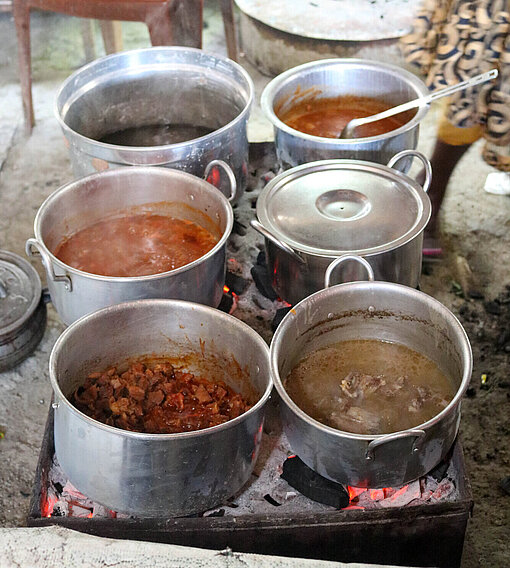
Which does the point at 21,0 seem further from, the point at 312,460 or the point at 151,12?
the point at 312,460

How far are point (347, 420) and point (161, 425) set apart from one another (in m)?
0.58

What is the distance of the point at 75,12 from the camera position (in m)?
4.40

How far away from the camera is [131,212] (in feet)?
10.3

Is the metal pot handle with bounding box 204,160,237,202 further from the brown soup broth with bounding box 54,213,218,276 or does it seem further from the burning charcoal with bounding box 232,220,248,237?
the burning charcoal with bounding box 232,220,248,237

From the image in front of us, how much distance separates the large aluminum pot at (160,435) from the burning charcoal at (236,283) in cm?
68

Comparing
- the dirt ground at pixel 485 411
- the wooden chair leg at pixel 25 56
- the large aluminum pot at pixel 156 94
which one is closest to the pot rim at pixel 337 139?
the large aluminum pot at pixel 156 94

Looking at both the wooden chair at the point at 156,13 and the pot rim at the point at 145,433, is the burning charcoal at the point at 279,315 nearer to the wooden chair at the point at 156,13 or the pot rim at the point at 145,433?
the pot rim at the point at 145,433

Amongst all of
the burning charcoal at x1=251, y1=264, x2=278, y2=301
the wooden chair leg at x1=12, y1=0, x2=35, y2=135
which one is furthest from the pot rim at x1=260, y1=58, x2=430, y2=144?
the wooden chair leg at x1=12, y1=0, x2=35, y2=135

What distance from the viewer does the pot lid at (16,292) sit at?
3363mm

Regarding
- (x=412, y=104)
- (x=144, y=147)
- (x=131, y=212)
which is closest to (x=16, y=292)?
(x=131, y=212)

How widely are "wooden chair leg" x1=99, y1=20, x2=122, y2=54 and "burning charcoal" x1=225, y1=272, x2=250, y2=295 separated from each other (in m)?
3.05

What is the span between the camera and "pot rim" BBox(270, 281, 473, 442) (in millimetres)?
2012

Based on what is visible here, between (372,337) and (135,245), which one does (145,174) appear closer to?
(135,245)

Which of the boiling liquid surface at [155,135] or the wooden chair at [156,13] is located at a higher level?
the wooden chair at [156,13]
